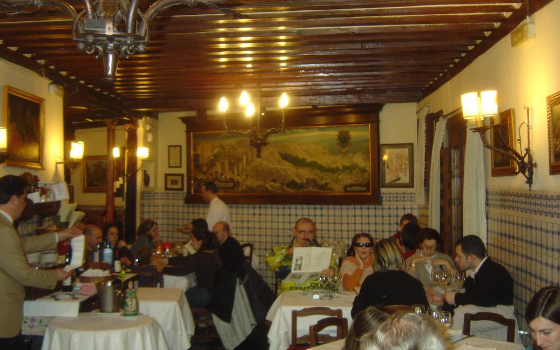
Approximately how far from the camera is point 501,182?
21.8 feet

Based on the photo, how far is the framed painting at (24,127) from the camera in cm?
728

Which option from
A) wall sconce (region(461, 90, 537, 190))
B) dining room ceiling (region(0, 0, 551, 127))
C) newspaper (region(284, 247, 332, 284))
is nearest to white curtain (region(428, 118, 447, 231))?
dining room ceiling (region(0, 0, 551, 127))

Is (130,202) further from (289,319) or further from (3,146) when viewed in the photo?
(289,319)

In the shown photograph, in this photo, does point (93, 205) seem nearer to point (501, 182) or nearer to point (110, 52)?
point (501, 182)

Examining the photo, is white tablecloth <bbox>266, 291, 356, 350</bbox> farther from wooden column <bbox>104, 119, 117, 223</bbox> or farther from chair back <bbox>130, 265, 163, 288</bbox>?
wooden column <bbox>104, 119, 117, 223</bbox>

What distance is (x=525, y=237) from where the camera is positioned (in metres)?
5.82

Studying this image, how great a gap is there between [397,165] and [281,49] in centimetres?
481

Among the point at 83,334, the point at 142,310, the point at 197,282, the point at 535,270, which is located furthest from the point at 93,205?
the point at 535,270

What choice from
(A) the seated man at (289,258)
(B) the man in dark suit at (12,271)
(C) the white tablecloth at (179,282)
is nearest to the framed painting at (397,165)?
(A) the seated man at (289,258)

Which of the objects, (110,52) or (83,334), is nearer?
(110,52)

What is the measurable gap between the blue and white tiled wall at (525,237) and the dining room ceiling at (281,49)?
1.73 meters

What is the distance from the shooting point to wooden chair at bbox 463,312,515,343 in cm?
476

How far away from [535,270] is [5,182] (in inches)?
179

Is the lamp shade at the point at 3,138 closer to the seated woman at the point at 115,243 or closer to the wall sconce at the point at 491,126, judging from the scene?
the seated woman at the point at 115,243
